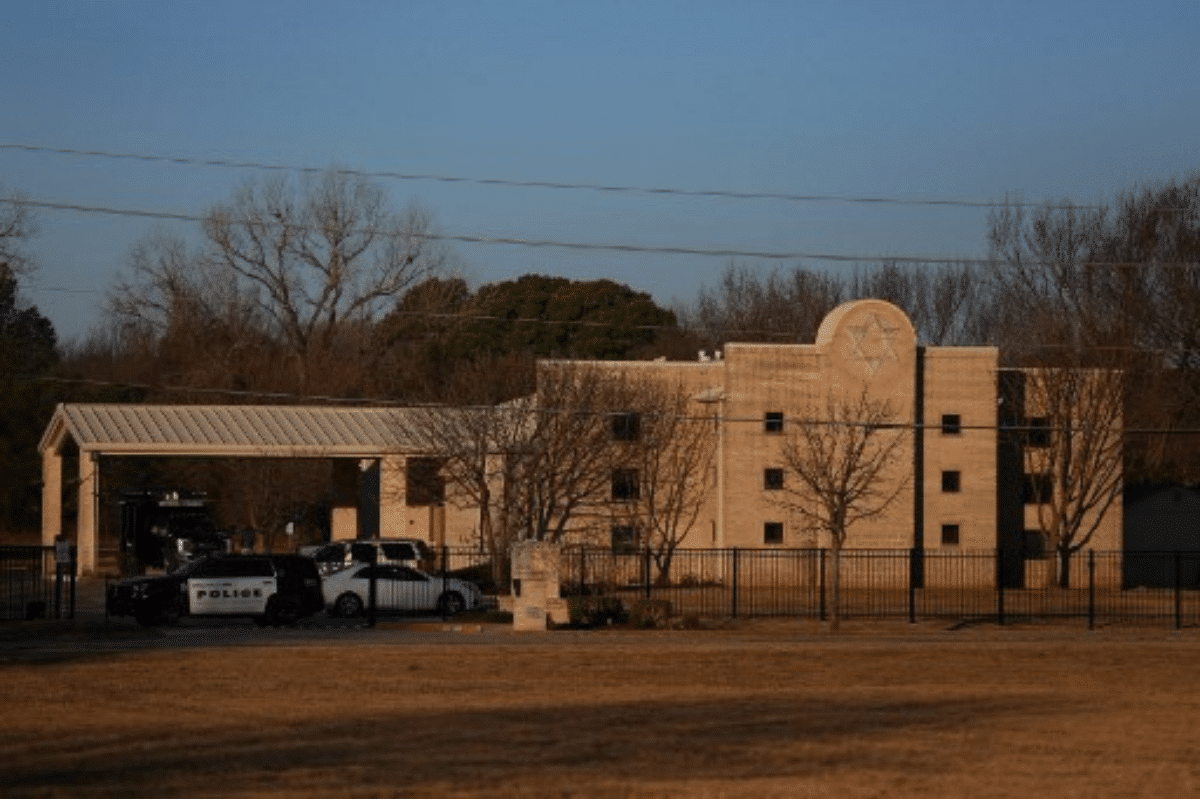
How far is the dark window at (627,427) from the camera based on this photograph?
63.8 metres

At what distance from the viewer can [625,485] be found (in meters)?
64.6

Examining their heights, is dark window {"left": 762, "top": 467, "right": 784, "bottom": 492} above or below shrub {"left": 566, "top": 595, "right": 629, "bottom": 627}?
above

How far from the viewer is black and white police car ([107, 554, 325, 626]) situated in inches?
1770

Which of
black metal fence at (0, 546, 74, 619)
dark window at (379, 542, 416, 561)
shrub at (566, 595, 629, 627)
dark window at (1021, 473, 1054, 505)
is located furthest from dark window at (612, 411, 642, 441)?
shrub at (566, 595, 629, 627)

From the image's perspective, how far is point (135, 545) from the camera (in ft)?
201

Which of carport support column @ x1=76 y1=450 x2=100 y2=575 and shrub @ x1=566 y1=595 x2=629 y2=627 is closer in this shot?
shrub @ x1=566 y1=595 x2=629 y2=627

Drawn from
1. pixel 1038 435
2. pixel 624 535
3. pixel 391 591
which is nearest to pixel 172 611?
pixel 391 591

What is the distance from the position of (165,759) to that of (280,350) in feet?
249

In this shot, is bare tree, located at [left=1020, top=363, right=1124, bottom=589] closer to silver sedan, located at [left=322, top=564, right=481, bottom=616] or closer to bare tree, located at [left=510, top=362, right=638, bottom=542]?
bare tree, located at [left=510, top=362, right=638, bottom=542]

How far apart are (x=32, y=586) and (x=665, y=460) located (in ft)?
67.5

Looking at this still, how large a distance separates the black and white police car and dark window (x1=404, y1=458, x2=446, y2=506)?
19.2m

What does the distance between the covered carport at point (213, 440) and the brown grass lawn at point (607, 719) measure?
81.7 feet

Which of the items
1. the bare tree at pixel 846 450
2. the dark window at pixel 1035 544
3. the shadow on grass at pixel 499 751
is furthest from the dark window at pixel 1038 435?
the shadow on grass at pixel 499 751

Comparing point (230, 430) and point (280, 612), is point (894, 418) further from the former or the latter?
point (280, 612)
